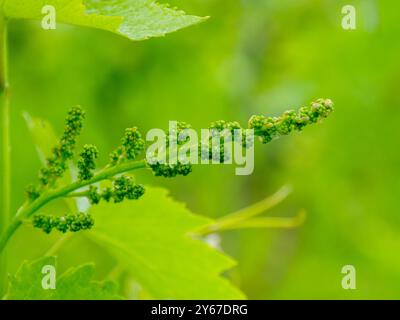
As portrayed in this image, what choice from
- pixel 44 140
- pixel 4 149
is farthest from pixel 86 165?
pixel 44 140

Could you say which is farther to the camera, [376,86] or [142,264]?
[376,86]

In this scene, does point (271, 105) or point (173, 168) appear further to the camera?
point (271, 105)

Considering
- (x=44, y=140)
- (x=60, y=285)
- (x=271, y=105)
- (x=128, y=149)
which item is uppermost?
(x=271, y=105)

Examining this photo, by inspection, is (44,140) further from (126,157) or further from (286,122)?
(286,122)

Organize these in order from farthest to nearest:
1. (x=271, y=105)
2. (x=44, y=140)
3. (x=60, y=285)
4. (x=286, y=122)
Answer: (x=271, y=105)
(x=44, y=140)
(x=60, y=285)
(x=286, y=122)

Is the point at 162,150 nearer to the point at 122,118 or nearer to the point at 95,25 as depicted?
the point at 95,25

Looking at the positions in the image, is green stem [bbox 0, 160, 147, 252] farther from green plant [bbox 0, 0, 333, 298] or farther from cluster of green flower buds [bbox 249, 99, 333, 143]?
cluster of green flower buds [bbox 249, 99, 333, 143]
